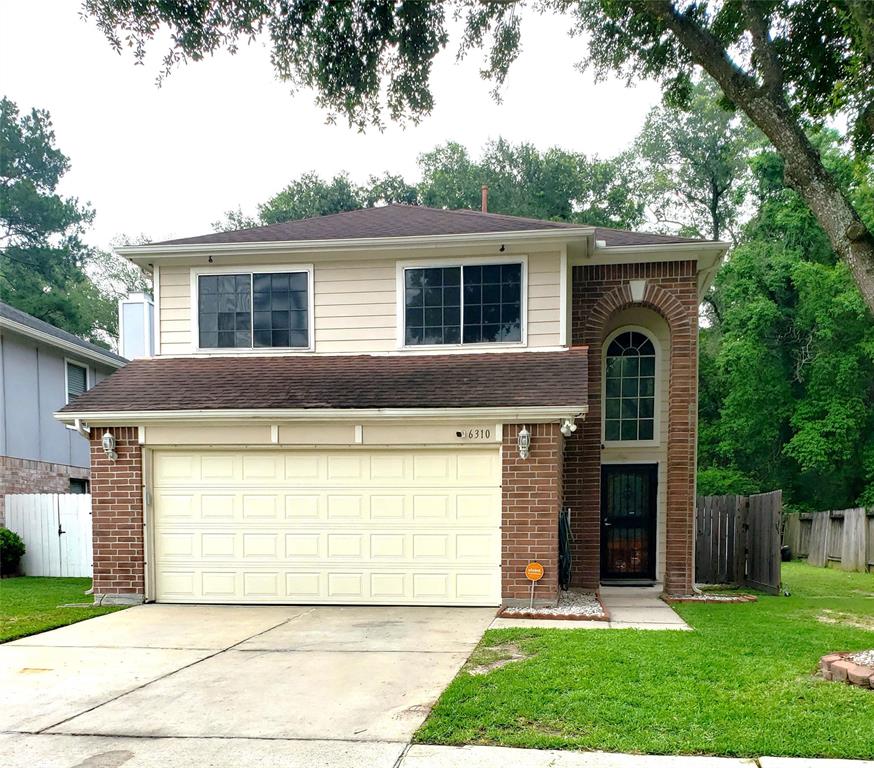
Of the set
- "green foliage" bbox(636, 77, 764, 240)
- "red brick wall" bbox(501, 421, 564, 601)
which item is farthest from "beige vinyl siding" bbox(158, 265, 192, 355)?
"green foliage" bbox(636, 77, 764, 240)

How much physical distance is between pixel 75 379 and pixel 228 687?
13379mm

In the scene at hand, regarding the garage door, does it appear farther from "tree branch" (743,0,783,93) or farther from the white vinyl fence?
"tree branch" (743,0,783,93)

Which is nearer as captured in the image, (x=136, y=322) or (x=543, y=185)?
(x=136, y=322)

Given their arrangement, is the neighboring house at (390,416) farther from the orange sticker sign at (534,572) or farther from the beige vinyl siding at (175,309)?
the orange sticker sign at (534,572)

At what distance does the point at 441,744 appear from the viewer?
412cm

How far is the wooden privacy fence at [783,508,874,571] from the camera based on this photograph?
14289 mm

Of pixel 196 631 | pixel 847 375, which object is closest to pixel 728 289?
pixel 847 375

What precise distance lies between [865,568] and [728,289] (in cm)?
1059

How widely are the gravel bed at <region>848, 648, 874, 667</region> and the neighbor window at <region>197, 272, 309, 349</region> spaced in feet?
25.6

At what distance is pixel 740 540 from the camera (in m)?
11.7

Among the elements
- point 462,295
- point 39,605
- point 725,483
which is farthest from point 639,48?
point 725,483

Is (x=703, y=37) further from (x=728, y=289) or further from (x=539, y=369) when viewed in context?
(x=728, y=289)

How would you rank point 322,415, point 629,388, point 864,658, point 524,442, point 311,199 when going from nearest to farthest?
point 864,658 → point 524,442 → point 322,415 → point 629,388 → point 311,199

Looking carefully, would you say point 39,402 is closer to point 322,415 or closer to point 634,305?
point 322,415
